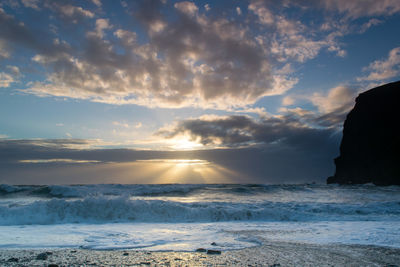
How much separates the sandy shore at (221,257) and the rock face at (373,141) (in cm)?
4631

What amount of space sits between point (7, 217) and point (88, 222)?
321 cm

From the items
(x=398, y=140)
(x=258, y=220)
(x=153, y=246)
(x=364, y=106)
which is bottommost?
(x=258, y=220)

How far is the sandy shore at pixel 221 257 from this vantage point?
13.1ft

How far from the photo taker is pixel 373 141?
4638 cm

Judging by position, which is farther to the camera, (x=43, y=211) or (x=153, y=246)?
(x=43, y=211)

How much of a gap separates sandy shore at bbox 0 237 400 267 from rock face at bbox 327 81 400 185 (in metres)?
46.3

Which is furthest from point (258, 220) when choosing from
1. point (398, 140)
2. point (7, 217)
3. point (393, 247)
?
point (398, 140)

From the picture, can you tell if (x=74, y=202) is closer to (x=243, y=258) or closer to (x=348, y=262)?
(x=243, y=258)

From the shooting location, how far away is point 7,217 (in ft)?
32.7

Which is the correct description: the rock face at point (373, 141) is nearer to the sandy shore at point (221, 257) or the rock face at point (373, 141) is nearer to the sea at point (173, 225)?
the sea at point (173, 225)

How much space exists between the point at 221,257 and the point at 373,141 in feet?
175

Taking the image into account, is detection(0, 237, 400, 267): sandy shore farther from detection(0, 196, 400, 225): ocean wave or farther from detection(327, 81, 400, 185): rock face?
detection(327, 81, 400, 185): rock face

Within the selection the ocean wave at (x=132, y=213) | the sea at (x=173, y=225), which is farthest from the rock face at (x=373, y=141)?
the ocean wave at (x=132, y=213)

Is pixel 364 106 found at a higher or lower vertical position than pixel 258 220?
higher
